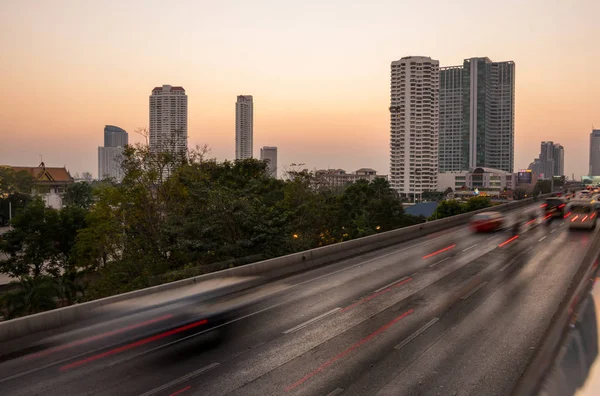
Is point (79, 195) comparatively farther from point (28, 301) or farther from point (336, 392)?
point (336, 392)

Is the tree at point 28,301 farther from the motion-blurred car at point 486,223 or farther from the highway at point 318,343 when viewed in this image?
the motion-blurred car at point 486,223

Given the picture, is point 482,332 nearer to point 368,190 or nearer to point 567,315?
point 567,315

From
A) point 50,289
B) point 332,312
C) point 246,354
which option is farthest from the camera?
point 50,289

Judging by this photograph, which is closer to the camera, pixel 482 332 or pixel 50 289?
pixel 482 332

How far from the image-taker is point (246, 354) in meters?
11.2

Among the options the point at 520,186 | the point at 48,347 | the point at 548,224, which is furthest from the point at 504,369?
the point at 520,186

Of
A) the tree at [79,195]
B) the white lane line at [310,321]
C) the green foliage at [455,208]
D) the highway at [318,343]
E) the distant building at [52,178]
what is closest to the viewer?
the highway at [318,343]

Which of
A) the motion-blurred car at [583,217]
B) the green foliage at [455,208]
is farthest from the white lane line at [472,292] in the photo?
the green foliage at [455,208]

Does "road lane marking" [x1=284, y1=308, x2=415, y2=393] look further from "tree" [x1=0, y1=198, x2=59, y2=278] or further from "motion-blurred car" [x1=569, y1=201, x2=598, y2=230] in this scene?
"tree" [x1=0, y1=198, x2=59, y2=278]

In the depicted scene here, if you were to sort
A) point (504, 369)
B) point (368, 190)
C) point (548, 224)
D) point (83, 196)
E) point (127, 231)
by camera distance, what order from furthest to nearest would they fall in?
1. point (83, 196)
2. point (368, 190)
3. point (548, 224)
4. point (127, 231)
5. point (504, 369)

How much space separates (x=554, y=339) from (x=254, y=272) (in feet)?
39.0

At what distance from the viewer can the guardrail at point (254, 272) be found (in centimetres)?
1262

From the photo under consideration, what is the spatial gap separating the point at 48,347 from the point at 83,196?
10155cm

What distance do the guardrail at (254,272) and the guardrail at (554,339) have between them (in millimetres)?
10866
